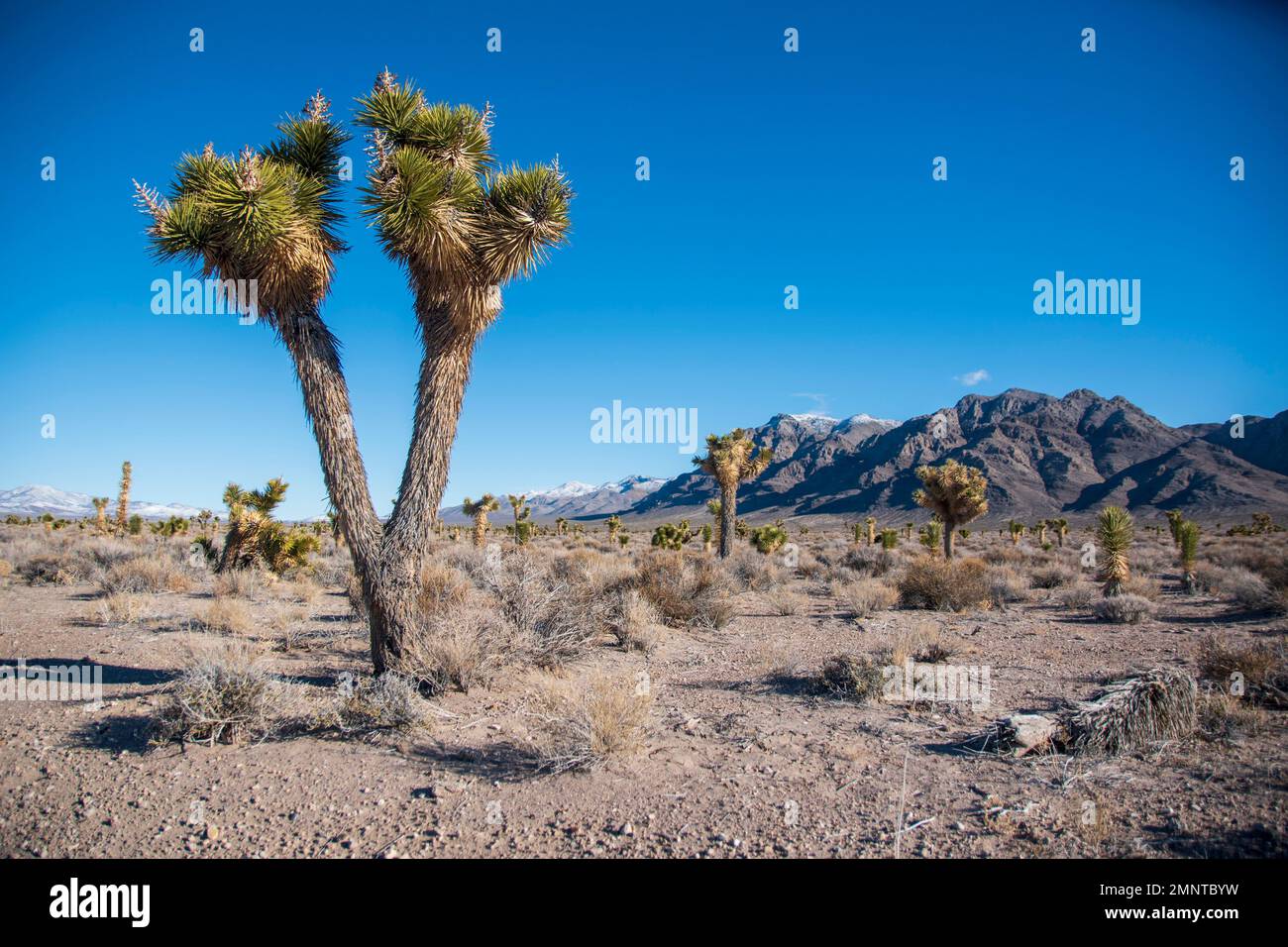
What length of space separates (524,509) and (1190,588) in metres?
29.1

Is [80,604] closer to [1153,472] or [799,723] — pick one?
[799,723]

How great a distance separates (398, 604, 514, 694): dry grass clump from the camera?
6.89 meters

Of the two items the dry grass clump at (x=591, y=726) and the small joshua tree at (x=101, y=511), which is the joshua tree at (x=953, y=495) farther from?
the small joshua tree at (x=101, y=511)

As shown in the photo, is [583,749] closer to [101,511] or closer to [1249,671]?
[1249,671]

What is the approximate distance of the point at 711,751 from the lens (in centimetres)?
561

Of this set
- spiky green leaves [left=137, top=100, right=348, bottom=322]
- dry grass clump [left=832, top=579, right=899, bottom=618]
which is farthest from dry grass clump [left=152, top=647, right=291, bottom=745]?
dry grass clump [left=832, top=579, right=899, bottom=618]

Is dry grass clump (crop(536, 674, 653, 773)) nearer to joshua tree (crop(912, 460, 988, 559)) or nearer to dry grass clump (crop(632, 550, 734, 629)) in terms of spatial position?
dry grass clump (crop(632, 550, 734, 629))

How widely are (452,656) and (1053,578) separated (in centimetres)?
1651

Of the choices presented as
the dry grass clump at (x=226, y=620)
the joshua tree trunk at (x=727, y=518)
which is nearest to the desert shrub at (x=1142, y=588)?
the joshua tree trunk at (x=727, y=518)

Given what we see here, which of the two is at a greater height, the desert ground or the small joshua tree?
the small joshua tree

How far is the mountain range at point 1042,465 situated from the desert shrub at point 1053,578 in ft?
255

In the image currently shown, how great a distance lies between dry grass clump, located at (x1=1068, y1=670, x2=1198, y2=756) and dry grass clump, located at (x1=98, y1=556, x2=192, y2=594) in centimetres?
1570

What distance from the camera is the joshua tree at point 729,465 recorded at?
24219mm

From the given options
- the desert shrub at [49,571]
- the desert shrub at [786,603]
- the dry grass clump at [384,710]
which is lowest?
the desert shrub at [786,603]
